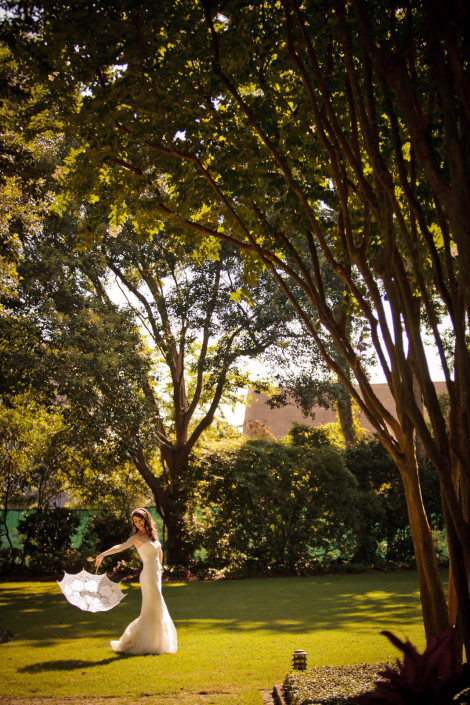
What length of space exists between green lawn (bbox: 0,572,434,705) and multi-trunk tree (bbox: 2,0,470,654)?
186 cm

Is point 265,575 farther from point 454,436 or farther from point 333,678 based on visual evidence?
point 454,436

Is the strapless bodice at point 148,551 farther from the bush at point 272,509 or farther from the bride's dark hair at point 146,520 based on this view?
the bush at point 272,509

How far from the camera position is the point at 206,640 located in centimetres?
909

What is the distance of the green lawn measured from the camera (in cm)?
658

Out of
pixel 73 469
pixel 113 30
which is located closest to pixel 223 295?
pixel 73 469

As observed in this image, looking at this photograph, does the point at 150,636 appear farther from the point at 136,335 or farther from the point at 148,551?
the point at 136,335

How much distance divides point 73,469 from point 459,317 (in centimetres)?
1784

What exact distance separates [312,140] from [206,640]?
22.6 ft

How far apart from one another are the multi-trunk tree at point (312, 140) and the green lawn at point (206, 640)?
186 cm

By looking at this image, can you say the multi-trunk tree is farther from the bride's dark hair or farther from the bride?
the bride

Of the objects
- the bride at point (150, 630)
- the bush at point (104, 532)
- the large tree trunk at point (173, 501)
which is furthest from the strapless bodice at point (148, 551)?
the bush at point (104, 532)

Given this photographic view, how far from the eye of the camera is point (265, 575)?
18672 mm

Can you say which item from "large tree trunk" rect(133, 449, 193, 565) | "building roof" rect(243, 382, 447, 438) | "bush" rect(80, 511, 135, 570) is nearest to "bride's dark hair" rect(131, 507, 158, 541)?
"large tree trunk" rect(133, 449, 193, 565)

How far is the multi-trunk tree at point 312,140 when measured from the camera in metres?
3.76
